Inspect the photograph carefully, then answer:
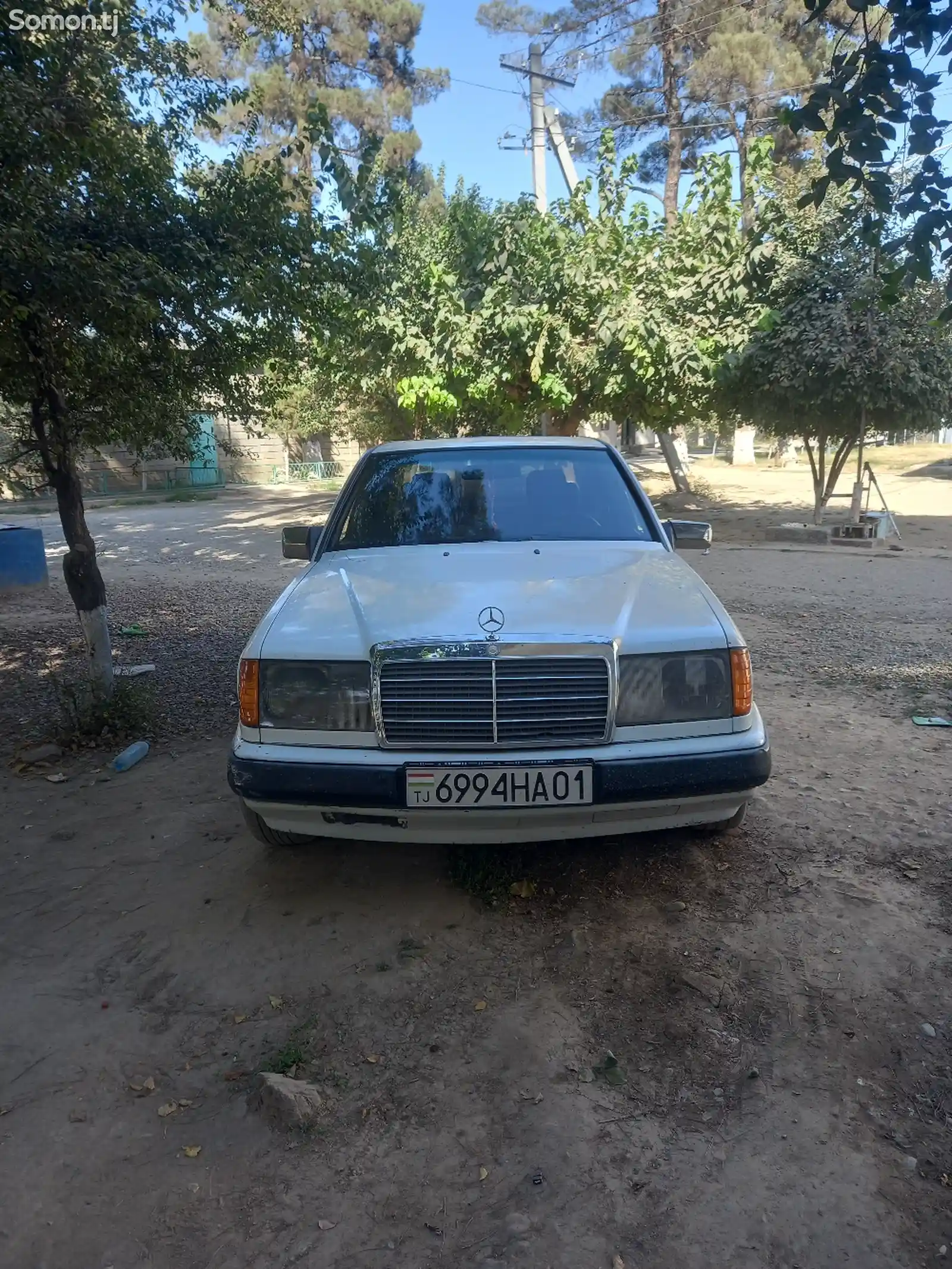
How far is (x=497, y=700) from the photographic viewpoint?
3.02 meters

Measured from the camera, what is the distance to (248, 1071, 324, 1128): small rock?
7.80 feet

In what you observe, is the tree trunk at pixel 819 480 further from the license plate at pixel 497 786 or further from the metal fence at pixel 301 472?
the metal fence at pixel 301 472

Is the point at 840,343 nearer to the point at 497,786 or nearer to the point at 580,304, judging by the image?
the point at 580,304

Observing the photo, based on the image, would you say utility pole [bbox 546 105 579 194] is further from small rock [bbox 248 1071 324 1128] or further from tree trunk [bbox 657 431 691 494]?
small rock [bbox 248 1071 324 1128]

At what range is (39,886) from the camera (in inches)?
146

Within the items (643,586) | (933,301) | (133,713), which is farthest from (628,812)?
(933,301)

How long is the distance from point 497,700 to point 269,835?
119 cm

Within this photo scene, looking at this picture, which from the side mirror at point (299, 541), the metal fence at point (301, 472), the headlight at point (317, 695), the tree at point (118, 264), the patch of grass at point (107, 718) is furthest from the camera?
the metal fence at point (301, 472)

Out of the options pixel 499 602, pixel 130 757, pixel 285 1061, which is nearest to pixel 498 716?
pixel 499 602

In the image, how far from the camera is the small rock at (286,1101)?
238 cm

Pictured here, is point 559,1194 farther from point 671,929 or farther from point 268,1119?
point 671,929

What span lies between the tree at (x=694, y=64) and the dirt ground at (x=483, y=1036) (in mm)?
22810

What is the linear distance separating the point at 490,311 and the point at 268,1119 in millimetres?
13772

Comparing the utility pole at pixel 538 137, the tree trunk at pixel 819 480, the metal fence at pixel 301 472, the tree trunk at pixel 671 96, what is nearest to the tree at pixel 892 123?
the tree trunk at pixel 819 480
